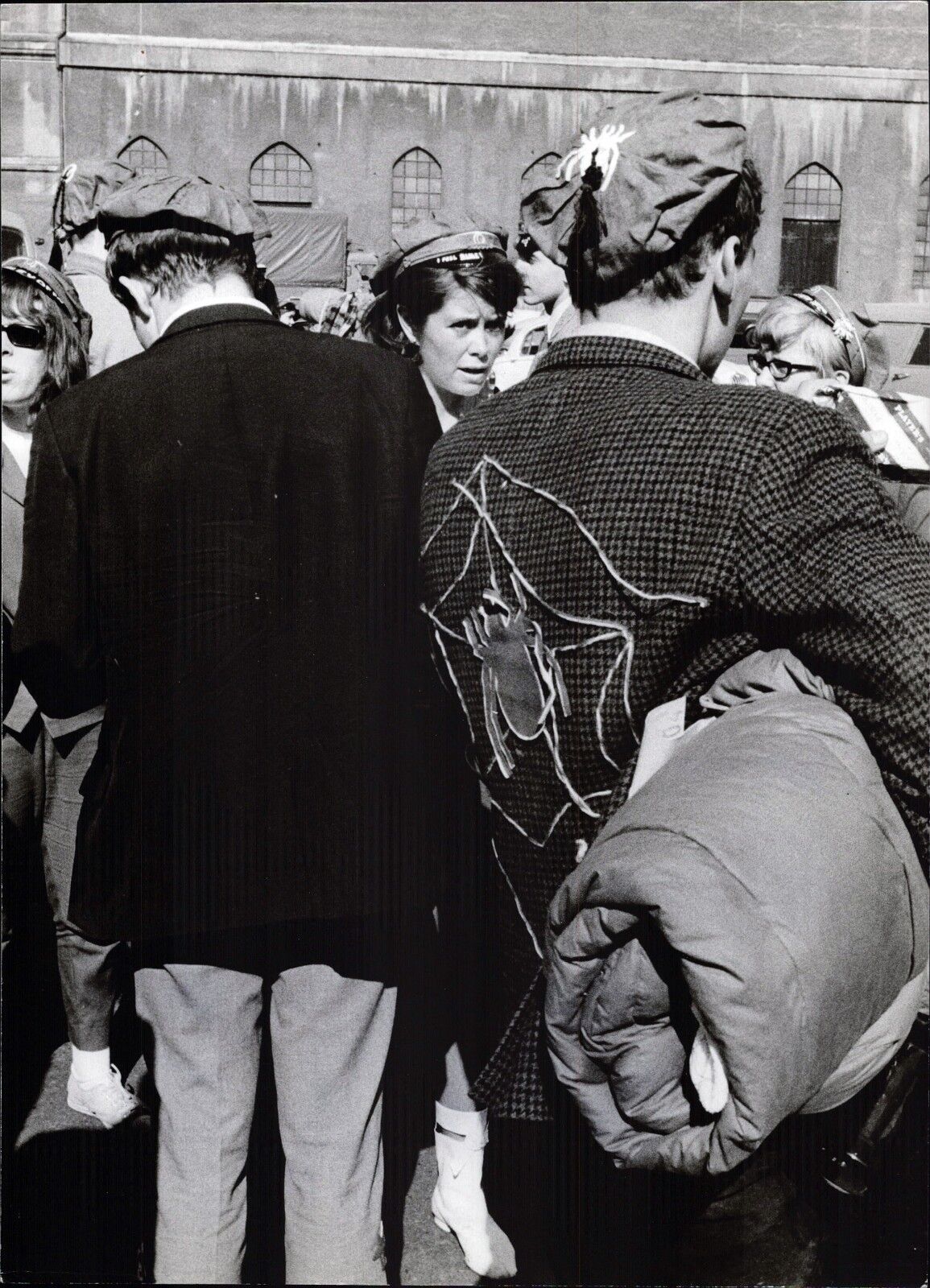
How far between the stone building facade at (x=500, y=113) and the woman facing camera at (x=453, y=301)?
9.08 metres

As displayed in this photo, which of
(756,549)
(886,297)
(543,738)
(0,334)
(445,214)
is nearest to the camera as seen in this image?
(756,549)

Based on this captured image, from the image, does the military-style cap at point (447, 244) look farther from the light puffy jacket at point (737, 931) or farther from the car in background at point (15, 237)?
the light puffy jacket at point (737, 931)

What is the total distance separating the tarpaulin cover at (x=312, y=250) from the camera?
13906mm

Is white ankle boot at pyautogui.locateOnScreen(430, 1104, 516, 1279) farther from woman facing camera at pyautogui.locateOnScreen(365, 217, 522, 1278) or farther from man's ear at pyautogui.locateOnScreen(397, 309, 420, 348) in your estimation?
man's ear at pyautogui.locateOnScreen(397, 309, 420, 348)

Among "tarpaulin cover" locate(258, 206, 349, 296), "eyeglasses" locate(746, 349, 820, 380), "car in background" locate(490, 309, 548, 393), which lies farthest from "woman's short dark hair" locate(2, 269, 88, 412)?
"tarpaulin cover" locate(258, 206, 349, 296)

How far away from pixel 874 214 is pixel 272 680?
1853 cm

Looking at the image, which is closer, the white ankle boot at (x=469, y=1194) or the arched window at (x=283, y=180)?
the white ankle boot at (x=469, y=1194)

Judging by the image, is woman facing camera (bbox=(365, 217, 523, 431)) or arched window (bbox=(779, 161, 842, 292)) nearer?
woman facing camera (bbox=(365, 217, 523, 431))

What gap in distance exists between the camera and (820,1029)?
124 cm

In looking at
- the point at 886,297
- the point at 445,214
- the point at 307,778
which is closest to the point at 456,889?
the point at 307,778

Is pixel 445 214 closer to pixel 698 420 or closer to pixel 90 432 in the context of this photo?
pixel 90 432

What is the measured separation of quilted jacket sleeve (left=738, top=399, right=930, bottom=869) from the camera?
1.32 metres

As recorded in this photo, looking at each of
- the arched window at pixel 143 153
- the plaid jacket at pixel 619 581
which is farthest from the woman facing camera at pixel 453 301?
the arched window at pixel 143 153

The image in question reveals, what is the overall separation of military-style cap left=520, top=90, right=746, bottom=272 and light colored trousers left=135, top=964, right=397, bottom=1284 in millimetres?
1209
